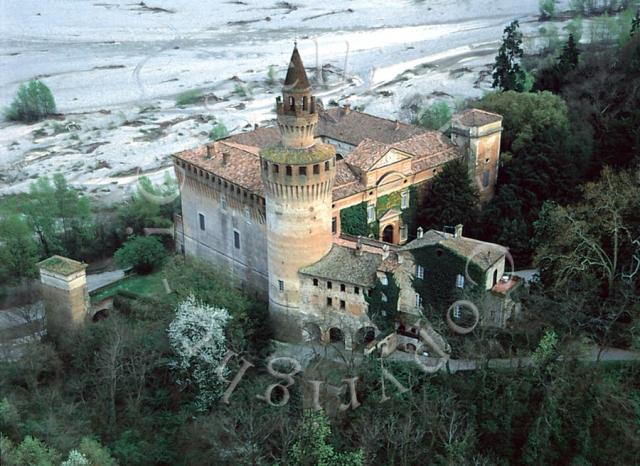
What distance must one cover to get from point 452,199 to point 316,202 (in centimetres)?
726

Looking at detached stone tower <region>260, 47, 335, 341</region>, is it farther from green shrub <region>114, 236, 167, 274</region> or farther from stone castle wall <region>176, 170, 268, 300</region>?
green shrub <region>114, 236, 167, 274</region>

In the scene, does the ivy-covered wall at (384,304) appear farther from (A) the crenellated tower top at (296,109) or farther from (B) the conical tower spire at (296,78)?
(B) the conical tower spire at (296,78)

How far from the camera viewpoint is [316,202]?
88.1 feet

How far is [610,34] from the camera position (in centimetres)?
5191

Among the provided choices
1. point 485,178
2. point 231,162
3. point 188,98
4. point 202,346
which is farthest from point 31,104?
point 202,346

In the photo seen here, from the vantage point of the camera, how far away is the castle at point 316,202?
26.4m

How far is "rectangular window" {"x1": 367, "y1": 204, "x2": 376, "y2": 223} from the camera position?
31141mm

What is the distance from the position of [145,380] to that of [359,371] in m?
7.36

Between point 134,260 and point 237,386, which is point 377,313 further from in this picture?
point 134,260

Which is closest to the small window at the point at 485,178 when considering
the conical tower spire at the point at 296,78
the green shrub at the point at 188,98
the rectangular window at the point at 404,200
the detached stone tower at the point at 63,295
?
the rectangular window at the point at 404,200

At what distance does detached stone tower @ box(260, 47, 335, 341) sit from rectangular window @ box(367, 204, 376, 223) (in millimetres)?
3693

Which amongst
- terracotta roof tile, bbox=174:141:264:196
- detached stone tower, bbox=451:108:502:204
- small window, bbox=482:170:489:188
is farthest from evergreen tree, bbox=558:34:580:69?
terracotta roof tile, bbox=174:141:264:196

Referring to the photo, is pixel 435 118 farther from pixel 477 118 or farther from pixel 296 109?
pixel 296 109

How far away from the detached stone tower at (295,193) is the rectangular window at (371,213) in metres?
3.69
